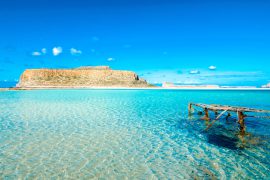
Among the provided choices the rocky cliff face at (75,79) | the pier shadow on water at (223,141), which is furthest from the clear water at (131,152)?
the rocky cliff face at (75,79)

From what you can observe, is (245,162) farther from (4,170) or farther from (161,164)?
(4,170)

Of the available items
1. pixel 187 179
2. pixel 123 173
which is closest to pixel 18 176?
pixel 123 173

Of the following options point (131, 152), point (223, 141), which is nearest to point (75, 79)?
point (223, 141)

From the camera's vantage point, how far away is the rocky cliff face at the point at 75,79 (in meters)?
118

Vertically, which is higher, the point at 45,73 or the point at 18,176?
the point at 45,73

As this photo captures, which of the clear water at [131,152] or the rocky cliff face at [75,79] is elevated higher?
the rocky cliff face at [75,79]

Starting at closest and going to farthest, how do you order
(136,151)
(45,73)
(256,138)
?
(136,151), (256,138), (45,73)

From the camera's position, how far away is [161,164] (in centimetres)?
788

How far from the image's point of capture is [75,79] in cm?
12681

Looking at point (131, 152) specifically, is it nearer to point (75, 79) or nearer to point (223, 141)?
point (223, 141)

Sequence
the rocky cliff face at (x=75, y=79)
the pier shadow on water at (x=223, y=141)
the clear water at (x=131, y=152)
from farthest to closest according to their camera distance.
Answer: the rocky cliff face at (x=75, y=79), the pier shadow on water at (x=223, y=141), the clear water at (x=131, y=152)

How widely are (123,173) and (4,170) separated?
3733mm

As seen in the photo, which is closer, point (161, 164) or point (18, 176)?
point (18, 176)

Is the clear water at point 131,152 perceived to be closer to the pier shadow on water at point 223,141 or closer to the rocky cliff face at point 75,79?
the pier shadow on water at point 223,141
